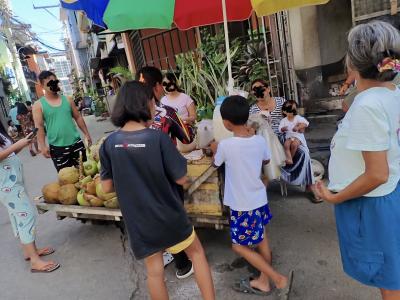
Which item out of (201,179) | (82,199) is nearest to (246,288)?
(201,179)

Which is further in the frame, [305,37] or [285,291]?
Result: [305,37]

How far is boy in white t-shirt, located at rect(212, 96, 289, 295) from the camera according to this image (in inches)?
89.4

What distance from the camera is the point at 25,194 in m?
3.24

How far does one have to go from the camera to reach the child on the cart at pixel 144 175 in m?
1.90

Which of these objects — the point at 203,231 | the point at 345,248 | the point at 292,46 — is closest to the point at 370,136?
the point at 345,248

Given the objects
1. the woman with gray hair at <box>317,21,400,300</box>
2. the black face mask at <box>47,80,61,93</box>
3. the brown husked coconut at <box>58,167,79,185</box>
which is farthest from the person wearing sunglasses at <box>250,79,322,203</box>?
the black face mask at <box>47,80,61,93</box>

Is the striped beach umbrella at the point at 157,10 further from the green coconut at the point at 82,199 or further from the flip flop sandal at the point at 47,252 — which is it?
the flip flop sandal at the point at 47,252

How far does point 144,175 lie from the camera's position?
1932 millimetres

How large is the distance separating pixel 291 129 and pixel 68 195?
2481 millimetres

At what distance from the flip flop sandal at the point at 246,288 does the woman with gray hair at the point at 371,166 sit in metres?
0.94

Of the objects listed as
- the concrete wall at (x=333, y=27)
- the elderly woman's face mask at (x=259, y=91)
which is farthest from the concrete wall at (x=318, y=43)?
the elderly woman's face mask at (x=259, y=91)

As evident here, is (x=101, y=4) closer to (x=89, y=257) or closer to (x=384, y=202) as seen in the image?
(x=89, y=257)

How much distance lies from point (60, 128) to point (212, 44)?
12.1ft

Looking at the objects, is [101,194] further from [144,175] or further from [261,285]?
[261,285]
